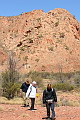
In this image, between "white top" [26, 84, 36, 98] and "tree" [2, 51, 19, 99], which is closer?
"white top" [26, 84, 36, 98]

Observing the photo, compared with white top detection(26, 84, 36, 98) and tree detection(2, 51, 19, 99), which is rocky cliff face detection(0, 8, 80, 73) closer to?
tree detection(2, 51, 19, 99)

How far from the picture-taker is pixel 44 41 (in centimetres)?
5138

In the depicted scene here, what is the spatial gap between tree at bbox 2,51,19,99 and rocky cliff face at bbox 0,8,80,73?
20932 mm

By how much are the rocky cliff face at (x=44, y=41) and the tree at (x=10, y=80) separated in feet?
68.7

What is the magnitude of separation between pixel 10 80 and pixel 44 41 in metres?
31.6

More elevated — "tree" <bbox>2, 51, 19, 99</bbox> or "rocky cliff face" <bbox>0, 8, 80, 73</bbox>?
"rocky cliff face" <bbox>0, 8, 80, 73</bbox>

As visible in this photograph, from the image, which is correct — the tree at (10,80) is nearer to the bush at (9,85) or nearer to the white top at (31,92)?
the bush at (9,85)

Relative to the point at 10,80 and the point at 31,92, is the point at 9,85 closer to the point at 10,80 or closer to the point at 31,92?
the point at 10,80

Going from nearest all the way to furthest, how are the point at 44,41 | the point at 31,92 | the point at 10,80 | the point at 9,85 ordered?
the point at 31,92
the point at 9,85
the point at 10,80
the point at 44,41

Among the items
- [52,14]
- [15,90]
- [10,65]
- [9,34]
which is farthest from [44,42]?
[15,90]

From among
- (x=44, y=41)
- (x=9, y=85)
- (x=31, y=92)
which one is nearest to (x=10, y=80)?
(x=9, y=85)

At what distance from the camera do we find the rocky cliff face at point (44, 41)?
47281mm

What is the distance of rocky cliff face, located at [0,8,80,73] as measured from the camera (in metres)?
47.3

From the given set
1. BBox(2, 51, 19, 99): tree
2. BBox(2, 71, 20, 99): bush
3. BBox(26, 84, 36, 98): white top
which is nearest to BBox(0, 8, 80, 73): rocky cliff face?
BBox(2, 51, 19, 99): tree
